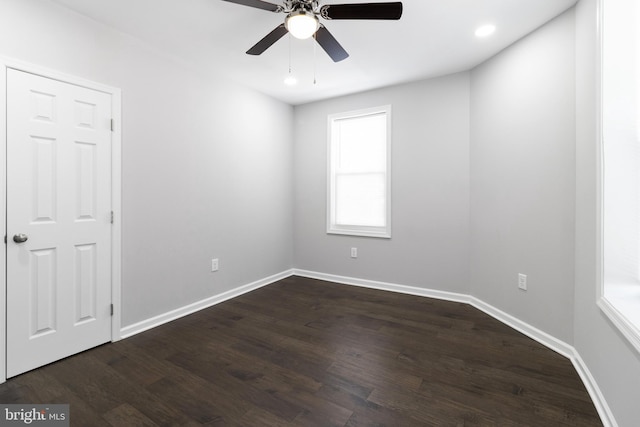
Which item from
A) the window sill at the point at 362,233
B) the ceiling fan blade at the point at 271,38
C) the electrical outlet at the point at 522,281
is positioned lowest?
the electrical outlet at the point at 522,281

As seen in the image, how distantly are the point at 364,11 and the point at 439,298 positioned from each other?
309cm

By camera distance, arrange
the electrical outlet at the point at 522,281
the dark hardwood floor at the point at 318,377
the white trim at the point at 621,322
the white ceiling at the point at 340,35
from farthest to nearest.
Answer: the electrical outlet at the point at 522,281, the white ceiling at the point at 340,35, the dark hardwood floor at the point at 318,377, the white trim at the point at 621,322

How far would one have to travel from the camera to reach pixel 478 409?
1.63 metres

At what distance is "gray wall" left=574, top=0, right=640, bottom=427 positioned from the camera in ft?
4.80

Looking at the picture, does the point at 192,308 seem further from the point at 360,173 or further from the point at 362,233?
the point at 360,173

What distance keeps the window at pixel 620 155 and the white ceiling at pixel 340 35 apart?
70 centimetres

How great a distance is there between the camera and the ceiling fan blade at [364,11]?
64.8 inches

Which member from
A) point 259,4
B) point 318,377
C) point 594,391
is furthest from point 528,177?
point 259,4

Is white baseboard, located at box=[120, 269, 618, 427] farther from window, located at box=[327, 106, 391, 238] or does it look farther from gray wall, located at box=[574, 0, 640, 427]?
window, located at box=[327, 106, 391, 238]

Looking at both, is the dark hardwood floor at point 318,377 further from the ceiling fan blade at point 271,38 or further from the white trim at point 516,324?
the ceiling fan blade at point 271,38

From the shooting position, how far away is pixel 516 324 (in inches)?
104

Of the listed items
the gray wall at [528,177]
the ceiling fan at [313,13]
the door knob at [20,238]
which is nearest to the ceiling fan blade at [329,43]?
the ceiling fan at [313,13]

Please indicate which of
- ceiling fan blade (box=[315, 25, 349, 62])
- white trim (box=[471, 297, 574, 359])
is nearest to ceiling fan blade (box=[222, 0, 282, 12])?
ceiling fan blade (box=[315, 25, 349, 62])

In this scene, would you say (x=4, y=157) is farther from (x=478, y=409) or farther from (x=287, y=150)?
(x=478, y=409)
